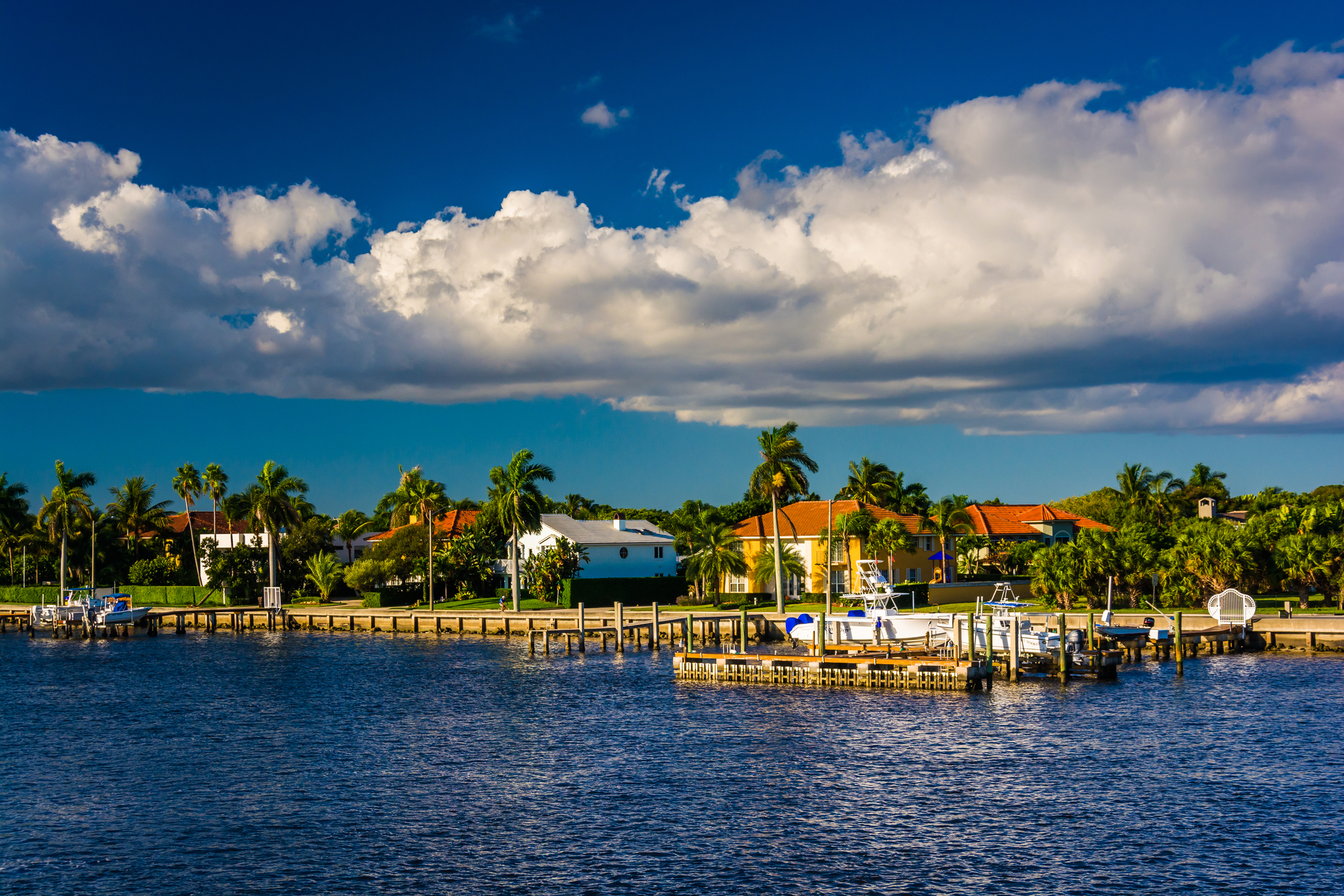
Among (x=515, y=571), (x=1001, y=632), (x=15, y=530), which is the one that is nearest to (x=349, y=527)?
(x=15, y=530)

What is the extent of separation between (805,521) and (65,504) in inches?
3208

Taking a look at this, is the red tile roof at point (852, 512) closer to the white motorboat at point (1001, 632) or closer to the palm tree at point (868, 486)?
the palm tree at point (868, 486)

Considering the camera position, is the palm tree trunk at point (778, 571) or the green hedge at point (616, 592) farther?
the green hedge at point (616, 592)

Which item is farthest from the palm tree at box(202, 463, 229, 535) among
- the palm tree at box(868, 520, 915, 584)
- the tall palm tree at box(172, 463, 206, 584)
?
the palm tree at box(868, 520, 915, 584)

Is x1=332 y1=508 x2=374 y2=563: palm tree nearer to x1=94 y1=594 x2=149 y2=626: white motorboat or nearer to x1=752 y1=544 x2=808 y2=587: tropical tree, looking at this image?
x1=94 y1=594 x2=149 y2=626: white motorboat

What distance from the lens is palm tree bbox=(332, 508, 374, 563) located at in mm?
136625

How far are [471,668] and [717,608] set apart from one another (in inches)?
1153

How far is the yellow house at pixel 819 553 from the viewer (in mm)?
97562

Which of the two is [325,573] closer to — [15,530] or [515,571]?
[515,571]

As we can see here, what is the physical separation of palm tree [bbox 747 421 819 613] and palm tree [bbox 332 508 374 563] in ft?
207

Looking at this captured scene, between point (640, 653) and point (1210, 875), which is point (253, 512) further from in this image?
point (1210, 875)

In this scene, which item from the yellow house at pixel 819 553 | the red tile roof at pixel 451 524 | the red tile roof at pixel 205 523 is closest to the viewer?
the yellow house at pixel 819 553

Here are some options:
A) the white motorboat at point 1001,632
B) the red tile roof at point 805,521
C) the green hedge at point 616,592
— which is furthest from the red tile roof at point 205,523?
the white motorboat at point 1001,632

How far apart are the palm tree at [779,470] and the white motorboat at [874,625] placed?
2151cm
